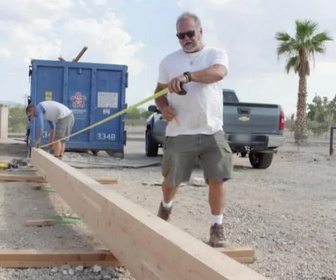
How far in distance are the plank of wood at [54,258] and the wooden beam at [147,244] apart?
0.17 m

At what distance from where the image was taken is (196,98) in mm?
4570

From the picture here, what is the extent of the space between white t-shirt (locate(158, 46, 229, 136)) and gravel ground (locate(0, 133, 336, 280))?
1.19 meters

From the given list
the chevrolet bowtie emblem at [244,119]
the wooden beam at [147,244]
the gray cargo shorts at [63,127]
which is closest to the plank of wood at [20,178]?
the gray cargo shorts at [63,127]

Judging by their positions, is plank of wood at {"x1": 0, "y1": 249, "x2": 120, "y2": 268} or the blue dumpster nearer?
plank of wood at {"x1": 0, "y1": 249, "x2": 120, "y2": 268}

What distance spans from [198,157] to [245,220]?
1.94m

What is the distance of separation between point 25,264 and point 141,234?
132 cm

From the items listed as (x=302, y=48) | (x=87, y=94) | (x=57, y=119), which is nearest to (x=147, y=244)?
(x=57, y=119)

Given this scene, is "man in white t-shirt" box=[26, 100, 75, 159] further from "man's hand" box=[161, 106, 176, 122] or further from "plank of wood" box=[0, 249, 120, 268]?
"plank of wood" box=[0, 249, 120, 268]

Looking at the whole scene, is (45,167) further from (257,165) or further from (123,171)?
(257,165)

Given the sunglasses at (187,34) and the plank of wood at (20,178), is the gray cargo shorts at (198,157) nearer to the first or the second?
the sunglasses at (187,34)

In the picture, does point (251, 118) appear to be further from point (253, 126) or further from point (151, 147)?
point (151, 147)

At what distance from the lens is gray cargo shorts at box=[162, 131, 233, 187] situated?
4598 millimetres

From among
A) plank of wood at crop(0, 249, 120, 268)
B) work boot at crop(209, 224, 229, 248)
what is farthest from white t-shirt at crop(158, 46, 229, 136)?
plank of wood at crop(0, 249, 120, 268)

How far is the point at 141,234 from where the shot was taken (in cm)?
345
